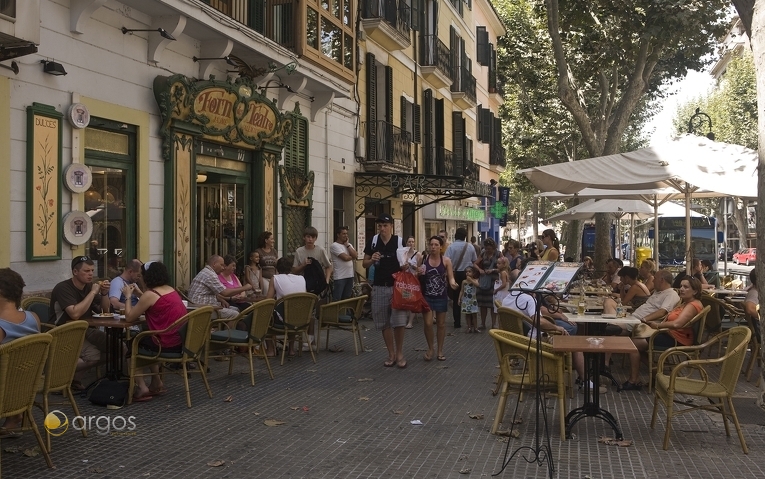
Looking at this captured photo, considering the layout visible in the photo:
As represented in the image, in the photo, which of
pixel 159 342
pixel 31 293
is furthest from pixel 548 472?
pixel 31 293

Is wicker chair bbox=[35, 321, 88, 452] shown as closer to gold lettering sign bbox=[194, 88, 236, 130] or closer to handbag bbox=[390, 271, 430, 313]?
handbag bbox=[390, 271, 430, 313]

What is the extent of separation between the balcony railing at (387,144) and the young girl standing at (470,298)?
6176mm

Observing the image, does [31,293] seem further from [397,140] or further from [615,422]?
[397,140]

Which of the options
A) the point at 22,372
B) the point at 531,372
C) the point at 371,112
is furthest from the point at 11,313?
the point at 371,112

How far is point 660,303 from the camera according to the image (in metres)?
9.07

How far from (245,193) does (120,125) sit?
4017 millimetres

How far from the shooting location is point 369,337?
42.2 ft

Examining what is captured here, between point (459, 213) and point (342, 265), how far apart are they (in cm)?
1727

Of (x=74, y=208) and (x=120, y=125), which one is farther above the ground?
(x=120, y=125)

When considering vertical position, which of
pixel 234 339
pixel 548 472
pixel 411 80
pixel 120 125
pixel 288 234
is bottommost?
pixel 548 472

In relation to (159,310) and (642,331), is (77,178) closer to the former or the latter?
(159,310)

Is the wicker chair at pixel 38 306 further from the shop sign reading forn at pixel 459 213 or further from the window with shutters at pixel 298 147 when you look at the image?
the shop sign reading forn at pixel 459 213

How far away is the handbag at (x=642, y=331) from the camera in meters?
8.66

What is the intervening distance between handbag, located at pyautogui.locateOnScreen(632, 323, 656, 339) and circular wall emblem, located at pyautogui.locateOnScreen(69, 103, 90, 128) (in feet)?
21.9
